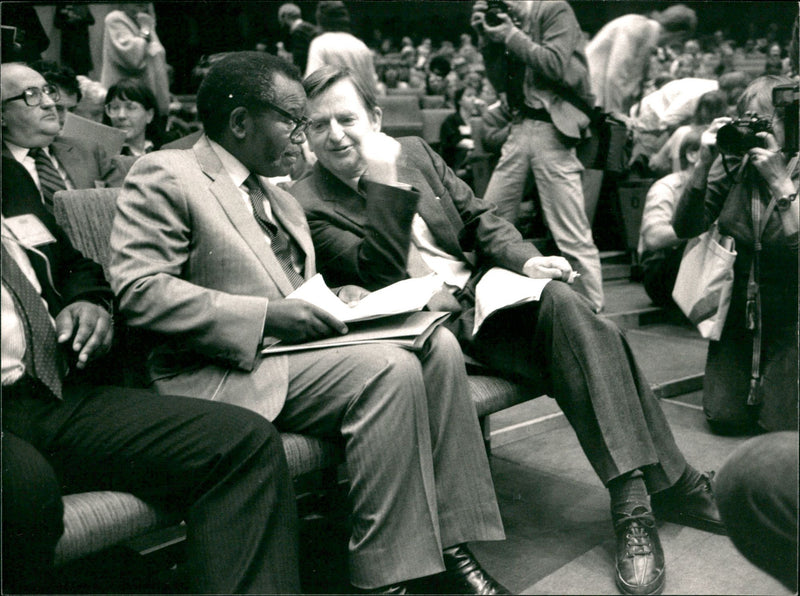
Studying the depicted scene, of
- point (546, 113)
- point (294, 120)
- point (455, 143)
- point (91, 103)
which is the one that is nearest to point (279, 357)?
point (294, 120)

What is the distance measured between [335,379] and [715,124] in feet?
5.04

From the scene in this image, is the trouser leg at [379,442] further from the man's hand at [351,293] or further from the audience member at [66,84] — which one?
the audience member at [66,84]

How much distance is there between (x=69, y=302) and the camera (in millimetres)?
1532

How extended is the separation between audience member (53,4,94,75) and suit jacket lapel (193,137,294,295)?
2458mm

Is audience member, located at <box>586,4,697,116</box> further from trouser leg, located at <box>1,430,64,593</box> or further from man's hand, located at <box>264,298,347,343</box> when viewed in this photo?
trouser leg, located at <box>1,430,64,593</box>

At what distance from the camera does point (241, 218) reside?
1.66 m

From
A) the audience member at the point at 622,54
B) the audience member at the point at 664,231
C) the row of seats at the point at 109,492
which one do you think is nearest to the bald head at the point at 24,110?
the row of seats at the point at 109,492

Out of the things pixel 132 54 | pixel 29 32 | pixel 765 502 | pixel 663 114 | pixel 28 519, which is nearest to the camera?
pixel 765 502

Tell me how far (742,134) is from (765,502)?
150 cm

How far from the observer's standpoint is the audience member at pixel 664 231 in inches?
136

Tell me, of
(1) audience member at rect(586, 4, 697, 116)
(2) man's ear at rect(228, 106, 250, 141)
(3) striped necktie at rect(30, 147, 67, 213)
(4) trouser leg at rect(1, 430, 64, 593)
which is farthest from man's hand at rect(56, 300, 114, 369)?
(1) audience member at rect(586, 4, 697, 116)

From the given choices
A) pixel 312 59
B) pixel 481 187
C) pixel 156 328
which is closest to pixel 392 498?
pixel 156 328

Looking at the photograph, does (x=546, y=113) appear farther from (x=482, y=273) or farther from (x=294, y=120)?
(x=294, y=120)

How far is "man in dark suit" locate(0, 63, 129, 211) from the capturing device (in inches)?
75.5
